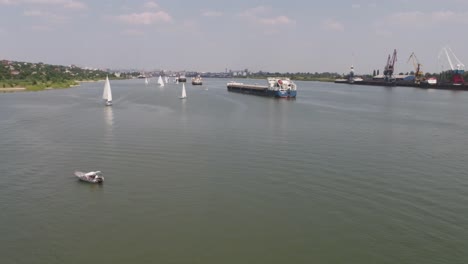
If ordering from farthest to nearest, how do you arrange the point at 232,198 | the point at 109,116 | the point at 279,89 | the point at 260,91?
1. the point at 260,91
2. the point at 279,89
3. the point at 109,116
4. the point at 232,198

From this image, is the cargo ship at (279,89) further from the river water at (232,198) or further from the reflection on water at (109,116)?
the river water at (232,198)

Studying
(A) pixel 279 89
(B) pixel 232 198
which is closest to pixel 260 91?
(A) pixel 279 89

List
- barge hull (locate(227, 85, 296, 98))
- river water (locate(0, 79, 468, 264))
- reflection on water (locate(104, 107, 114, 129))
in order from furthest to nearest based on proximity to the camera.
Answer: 1. barge hull (locate(227, 85, 296, 98))
2. reflection on water (locate(104, 107, 114, 129))
3. river water (locate(0, 79, 468, 264))

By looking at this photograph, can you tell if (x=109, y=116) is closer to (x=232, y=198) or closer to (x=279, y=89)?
(x=232, y=198)

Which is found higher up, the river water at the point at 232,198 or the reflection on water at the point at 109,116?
the reflection on water at the point at 109,116

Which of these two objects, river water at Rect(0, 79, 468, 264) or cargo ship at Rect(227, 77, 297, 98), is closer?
→ river water at Rect(0, 79, 468, 264)

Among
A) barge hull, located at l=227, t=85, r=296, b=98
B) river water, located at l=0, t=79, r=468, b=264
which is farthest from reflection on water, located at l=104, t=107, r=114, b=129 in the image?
barge hull, located at l=227, t=85, r=296, b=98

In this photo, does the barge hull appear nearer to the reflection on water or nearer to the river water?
the reflection on water

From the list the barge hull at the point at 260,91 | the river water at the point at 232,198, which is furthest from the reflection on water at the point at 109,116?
the barge hull at the point at 260,91
